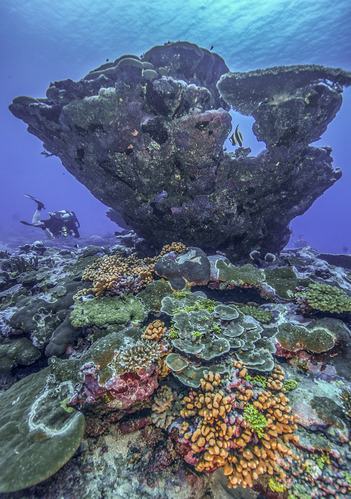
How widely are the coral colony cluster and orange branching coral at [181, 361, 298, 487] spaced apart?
0.08 feet

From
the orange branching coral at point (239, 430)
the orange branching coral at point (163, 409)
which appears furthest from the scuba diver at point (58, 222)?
the orange branching coral at point (239, 430)

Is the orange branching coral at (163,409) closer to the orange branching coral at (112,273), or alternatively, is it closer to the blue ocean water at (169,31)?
the orange branching coral at (112,273)

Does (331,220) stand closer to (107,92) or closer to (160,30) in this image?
(160,30)

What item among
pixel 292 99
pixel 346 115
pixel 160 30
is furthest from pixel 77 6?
pixel 346 115

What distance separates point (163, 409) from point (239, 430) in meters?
1.23

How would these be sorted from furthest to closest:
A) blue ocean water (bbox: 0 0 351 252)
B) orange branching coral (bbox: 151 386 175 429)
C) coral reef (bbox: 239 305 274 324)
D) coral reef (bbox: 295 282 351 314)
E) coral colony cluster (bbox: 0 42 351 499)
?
blue ocean water (bbox: 0 0 351 252)
coral reef (bbox: 239 305 274 324)
coral reef (bbox: 295 282 351 314)
orange branching coral (bbox: 151 386 175 429)
coral colony cluster (bbox: 0 42 351 499)

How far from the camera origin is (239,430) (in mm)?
2896

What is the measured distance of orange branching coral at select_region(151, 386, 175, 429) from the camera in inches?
127

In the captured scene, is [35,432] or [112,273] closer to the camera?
[35,432]

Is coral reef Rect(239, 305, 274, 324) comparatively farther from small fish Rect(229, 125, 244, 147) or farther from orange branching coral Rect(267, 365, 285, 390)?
small fish Rect(229, 125, 244, 147)

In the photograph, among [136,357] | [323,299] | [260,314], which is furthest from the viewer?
[260,314]

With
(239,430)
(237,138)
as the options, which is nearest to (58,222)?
(237,138)

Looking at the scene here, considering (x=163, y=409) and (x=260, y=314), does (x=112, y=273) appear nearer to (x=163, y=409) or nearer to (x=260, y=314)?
(x=163, y=409)

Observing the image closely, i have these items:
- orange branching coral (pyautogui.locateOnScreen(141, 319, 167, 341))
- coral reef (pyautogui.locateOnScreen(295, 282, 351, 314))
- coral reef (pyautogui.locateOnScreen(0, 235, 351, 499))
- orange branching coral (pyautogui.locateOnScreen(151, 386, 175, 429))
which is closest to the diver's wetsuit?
coral reef (pyautogui.locateOnScreen(0, 235, 351, 499))
